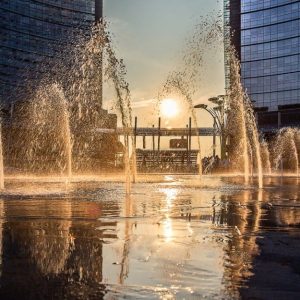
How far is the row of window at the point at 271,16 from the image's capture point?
297ft

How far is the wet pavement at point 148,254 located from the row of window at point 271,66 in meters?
85.5

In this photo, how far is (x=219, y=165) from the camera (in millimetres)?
55500

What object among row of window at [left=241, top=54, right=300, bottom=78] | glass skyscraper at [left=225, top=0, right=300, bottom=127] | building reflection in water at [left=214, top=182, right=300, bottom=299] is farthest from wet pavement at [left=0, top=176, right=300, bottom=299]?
row of window at [left=241, top=54, right=300, bottom=78]

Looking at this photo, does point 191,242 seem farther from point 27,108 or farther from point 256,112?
point 256,112

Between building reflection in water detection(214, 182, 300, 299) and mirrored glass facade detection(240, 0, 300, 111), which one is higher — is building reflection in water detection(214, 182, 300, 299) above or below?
below

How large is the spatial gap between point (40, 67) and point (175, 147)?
94.4ft

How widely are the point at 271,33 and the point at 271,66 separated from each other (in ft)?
19.0

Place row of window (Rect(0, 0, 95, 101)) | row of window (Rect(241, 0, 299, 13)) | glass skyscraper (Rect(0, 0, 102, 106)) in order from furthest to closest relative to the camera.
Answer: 1. row of window (Rect(0, 0, 95, 101))
2. glass skyscraper (Rect(0, 0, 102, 106))
3. row of window (Rect(241, 0, 299, 13))

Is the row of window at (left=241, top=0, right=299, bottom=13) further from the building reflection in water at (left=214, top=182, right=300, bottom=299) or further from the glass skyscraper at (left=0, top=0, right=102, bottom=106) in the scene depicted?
the building reflection in water at (left=214, top=182, right=300, bottom=299)

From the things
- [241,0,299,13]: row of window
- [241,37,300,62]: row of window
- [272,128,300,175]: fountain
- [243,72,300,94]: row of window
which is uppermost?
[241,0,299,13]: row of window

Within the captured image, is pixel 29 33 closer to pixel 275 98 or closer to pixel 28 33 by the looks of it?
pixel 28 33

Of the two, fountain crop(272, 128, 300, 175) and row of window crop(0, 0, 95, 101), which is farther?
row of window crop(0, 0, 95, 101)

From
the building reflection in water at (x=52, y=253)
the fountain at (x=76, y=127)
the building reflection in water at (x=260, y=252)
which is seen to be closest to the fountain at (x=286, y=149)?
the fountain at (x=76, y=127)

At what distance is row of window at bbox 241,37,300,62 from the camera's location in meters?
91.7
